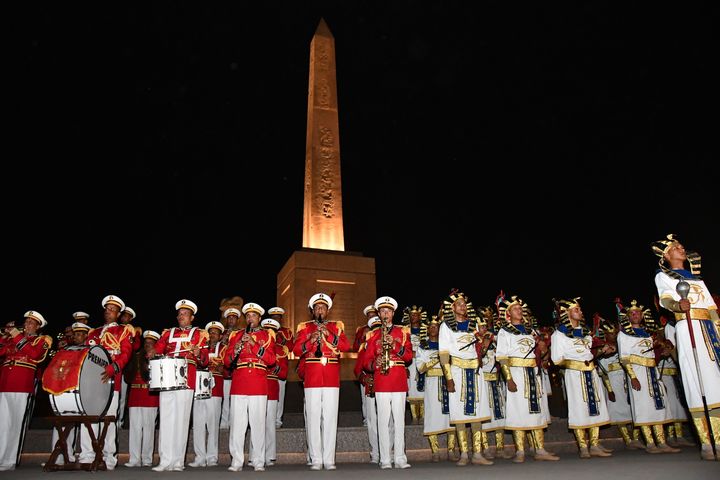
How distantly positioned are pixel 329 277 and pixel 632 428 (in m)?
8.34

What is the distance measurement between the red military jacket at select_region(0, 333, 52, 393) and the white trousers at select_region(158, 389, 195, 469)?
2463 mm

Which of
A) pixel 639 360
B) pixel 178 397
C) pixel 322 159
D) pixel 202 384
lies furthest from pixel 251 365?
pixel 322 159

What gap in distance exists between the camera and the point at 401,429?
727 cm

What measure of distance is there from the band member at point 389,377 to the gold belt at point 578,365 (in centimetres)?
228

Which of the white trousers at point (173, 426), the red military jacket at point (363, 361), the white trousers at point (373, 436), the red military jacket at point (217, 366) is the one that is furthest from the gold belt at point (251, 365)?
the white trousers at point (373, 436)

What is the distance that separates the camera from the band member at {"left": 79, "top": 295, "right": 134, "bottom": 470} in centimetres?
Result: 777

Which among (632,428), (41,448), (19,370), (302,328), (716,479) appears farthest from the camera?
(632,428)

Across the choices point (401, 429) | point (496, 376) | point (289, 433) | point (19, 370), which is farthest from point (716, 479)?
point (19, 370)

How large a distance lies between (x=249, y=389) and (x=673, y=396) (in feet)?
22.8

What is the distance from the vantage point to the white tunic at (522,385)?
7602mm

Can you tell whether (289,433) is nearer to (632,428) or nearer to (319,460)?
(319,460)

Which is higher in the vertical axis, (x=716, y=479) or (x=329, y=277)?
(x=329, y=277)

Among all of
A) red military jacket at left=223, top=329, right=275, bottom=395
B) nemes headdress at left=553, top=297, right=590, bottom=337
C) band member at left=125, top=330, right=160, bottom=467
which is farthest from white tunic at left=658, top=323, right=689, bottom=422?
band member at left=125, top=330, right=160, bottom=467

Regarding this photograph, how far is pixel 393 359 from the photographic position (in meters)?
7.43
